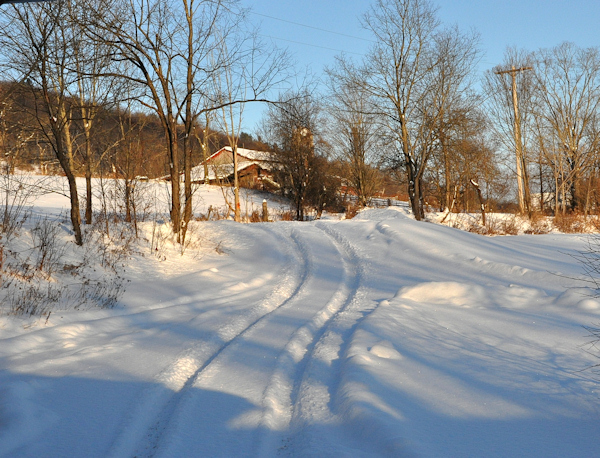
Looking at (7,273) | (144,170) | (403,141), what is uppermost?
(403,141)

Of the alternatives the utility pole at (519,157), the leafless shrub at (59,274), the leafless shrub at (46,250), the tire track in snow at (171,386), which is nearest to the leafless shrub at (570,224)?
the utility pole at (519,157)

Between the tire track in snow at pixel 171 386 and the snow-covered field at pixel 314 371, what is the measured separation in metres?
0.02

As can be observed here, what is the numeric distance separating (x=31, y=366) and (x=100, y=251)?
271 inches

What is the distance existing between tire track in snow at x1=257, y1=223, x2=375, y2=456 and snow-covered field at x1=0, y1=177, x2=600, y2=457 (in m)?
0.02

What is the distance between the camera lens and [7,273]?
7.98m

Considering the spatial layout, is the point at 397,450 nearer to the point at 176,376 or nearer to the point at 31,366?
the point at 176,376

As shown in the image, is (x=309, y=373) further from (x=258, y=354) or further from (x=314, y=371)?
→ (x=258, y=354)

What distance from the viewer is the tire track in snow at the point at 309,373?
374 cm

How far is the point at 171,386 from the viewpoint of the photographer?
4414mm

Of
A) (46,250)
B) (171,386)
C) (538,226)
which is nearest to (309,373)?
(171,386)

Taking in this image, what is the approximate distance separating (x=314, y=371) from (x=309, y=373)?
0.27 ft

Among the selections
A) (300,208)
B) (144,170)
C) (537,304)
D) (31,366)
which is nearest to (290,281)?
(537,304)

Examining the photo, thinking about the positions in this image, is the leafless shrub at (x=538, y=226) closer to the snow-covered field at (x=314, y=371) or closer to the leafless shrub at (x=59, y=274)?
the snow-covered field at (x=314, y=371)

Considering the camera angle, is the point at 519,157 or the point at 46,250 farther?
the point at 519,157
